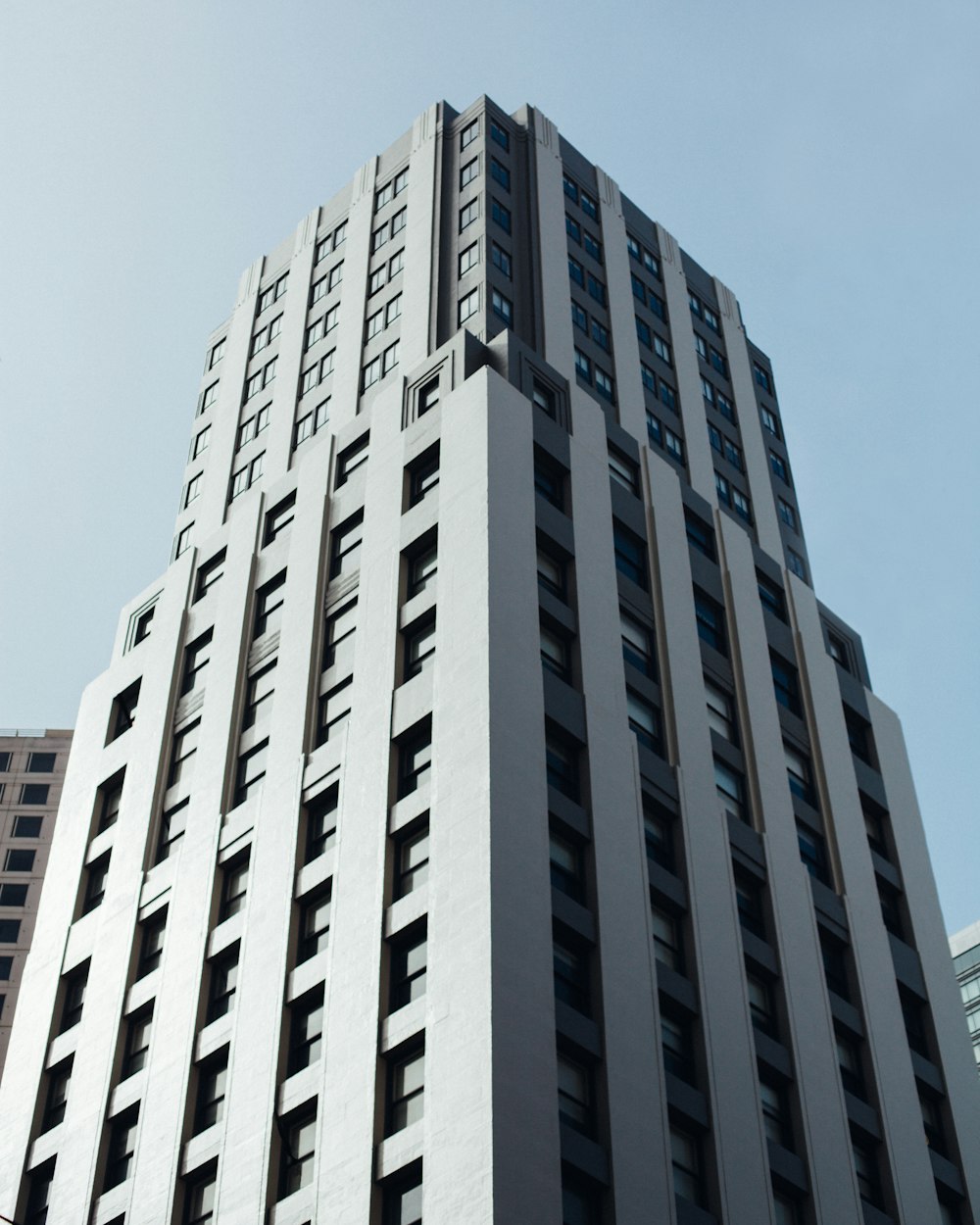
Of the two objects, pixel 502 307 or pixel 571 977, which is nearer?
pixel 571 977

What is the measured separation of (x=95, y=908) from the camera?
6150 cm

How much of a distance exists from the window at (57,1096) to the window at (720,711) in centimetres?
2589

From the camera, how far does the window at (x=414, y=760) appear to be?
170 ft

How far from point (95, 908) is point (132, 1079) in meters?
10.0

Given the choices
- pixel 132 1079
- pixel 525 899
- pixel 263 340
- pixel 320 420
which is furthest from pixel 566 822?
pixel 263 340

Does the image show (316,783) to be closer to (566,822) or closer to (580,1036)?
(566,822)

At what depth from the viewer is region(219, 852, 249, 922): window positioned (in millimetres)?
55406

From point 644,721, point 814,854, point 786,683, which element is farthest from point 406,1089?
point 786,683

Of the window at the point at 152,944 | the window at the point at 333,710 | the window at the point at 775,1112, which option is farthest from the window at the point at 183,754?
the window at the point at 775,1112

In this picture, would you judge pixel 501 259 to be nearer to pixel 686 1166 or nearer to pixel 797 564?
pixel 797 564

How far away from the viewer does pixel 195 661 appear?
67.8 meters

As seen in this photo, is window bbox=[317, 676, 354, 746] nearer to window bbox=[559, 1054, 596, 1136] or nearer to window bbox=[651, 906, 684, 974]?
window bbox=[651, 906, 684, 974]

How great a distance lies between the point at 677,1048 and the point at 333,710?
17.1m

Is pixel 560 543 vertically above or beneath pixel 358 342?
beneath
